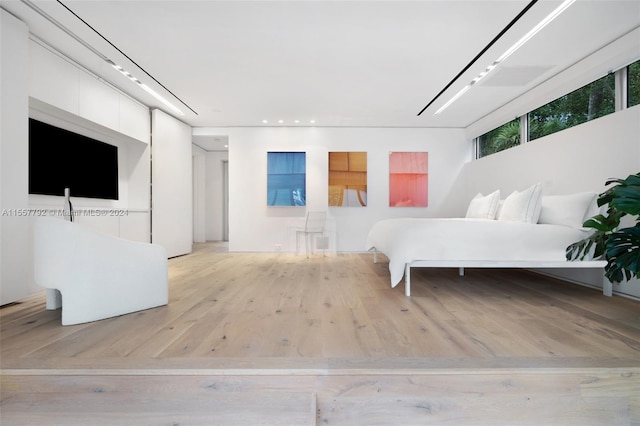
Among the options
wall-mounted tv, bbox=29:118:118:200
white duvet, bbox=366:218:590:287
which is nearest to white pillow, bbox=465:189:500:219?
white duvet, bbox=366:218:590:287

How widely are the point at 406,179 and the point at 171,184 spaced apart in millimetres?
4395

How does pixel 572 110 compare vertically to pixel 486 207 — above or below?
above

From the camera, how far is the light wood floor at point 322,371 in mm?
1337

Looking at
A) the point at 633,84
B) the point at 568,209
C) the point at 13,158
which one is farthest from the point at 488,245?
the point at 13,158

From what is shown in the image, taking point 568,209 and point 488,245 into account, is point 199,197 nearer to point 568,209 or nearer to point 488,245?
point 488,245

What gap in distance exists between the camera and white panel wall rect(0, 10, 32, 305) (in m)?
2.38

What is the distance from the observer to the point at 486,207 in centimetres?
405

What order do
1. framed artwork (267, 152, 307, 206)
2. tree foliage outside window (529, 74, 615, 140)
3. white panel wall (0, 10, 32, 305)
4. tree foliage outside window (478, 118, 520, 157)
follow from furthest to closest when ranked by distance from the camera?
framed artwork (267, 152, 307, 206) < tree foliage outside window (478, 118, 520, 157) < tree foliage outside window (529, 74, 615, 140) < white panel wall (0, 10, 32, 305)

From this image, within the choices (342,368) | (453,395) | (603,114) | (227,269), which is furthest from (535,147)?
(227,269)

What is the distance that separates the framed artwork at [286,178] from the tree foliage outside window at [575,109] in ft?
12.3

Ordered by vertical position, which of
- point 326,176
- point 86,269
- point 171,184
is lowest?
point 86,269

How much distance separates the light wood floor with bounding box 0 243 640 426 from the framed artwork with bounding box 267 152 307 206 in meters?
3.92

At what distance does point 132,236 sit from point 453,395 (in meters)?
4.69

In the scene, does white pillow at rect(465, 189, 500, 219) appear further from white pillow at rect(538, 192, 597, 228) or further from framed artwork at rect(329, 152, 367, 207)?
framed artwork at rect(329, 152, 367, 207)
